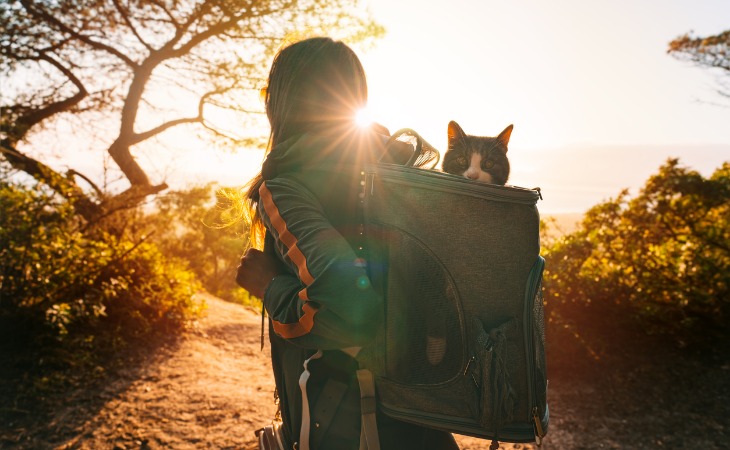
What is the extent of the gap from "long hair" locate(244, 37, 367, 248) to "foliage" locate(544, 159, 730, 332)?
5130 mm

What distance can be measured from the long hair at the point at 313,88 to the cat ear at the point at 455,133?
1576 millimetres

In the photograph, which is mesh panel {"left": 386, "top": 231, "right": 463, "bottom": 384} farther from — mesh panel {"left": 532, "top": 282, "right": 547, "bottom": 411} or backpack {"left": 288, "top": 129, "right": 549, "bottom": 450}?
mesh panel {"left": 532, "top": 282, "right": 547, "bottom": 411}

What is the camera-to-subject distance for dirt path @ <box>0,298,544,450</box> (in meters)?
3.89

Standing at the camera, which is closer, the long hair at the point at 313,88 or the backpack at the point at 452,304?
the backpack at the point at 452,304

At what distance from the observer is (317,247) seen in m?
1.01

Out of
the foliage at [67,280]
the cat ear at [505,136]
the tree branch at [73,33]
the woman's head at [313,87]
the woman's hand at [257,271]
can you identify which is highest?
the tree branch at [73,33]

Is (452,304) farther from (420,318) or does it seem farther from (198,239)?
(198,239)

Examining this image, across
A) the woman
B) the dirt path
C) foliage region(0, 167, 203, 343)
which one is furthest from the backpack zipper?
foliage region(0, 167, 203, 343)

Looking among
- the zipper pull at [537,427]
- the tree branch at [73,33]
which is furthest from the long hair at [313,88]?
the tree branch at [73,33]

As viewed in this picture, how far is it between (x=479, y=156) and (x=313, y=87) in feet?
5.44

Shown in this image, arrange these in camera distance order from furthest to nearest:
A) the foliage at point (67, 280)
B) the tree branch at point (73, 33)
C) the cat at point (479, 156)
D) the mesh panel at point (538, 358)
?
the tree branch at point (73, 33), the foliage at point (67, 280), the cat at point (479, 156), the mesh panel at point (538, 358)

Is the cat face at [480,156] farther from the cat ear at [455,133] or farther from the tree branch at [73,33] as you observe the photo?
the tree branch at [73,33]

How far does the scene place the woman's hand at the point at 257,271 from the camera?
49.3 inches

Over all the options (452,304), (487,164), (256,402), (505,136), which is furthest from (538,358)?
(256,402)
